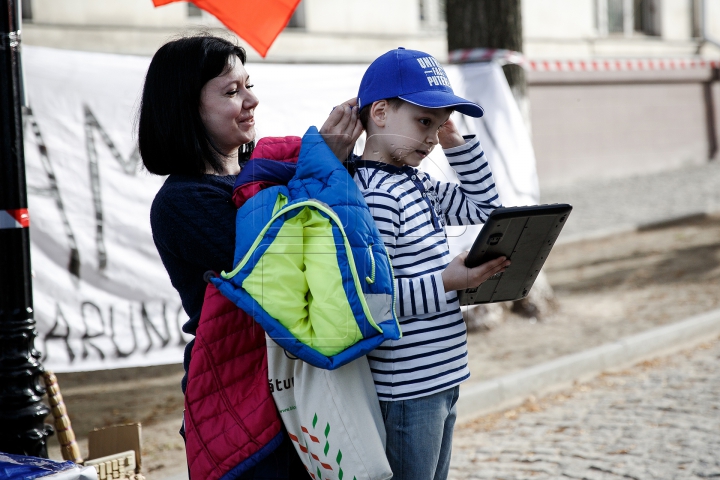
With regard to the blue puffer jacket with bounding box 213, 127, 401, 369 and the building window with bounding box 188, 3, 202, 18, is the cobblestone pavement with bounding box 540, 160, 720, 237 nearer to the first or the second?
the building window with bounding box 188, 3, 202, 18

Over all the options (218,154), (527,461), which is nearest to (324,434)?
(218,154)

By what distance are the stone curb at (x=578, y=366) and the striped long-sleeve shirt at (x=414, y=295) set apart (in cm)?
326

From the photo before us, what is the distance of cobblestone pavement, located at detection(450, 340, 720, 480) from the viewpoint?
427 cm

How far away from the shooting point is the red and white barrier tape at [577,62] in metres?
7.21

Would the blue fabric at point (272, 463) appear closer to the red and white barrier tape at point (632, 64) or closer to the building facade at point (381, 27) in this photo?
the building facade at point (381, 27)

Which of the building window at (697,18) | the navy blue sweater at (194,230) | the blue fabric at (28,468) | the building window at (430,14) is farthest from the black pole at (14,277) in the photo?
the building window at (697,18)

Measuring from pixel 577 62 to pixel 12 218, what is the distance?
43.8 ft

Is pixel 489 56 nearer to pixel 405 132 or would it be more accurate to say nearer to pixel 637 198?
pixel 405 132

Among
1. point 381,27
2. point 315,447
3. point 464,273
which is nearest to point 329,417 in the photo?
point 315,447

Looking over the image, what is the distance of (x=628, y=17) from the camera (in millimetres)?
18297

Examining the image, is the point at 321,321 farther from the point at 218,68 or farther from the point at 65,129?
the point at 65,129

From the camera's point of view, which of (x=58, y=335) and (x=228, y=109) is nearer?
(x=228, y=109)

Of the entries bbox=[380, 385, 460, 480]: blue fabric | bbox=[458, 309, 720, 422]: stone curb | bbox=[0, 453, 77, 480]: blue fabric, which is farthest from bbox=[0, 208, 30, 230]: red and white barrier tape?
bbox=[458, 309, 720, 422]: stone curb

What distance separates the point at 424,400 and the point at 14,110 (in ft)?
6.86
